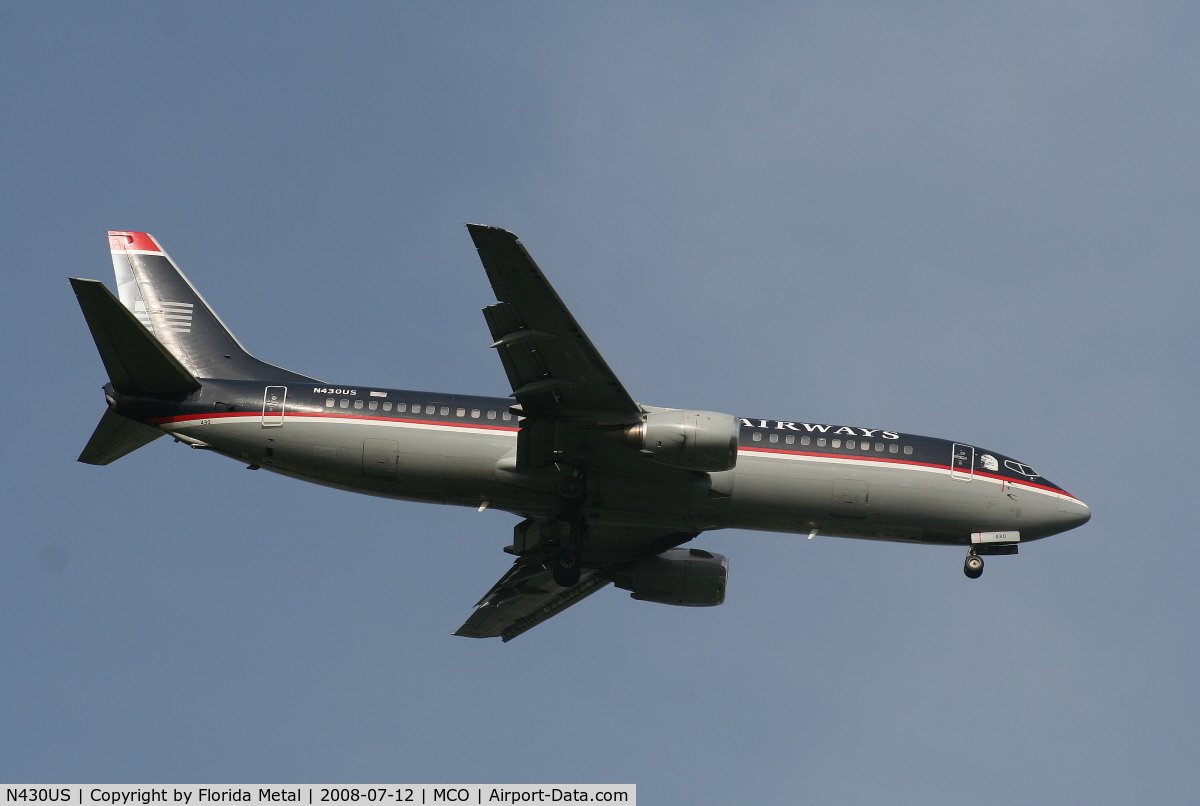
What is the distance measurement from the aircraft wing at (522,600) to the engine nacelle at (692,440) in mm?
A: 9827

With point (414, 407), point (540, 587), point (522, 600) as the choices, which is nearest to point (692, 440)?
point (414, 407)

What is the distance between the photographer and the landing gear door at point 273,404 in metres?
36.8

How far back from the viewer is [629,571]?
4288cm

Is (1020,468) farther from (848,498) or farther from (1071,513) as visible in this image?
(848,498)

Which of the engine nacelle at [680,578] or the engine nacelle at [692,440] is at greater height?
the engine nacelle at [692,440]

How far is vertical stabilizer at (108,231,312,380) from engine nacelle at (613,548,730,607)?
41.2ft

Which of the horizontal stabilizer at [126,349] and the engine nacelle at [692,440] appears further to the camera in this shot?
the engine nacelle at [692,440]

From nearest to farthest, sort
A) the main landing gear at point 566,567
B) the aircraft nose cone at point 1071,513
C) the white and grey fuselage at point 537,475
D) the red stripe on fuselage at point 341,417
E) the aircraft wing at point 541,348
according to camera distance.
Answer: the aircraft wing at point 541,348
the white and grey fuselage at point 537,475
the red stripe on fuselage at point 341,417
the aircraft nose cone at point 1071,513
the main landing gear at point 566,567

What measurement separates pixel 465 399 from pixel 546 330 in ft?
16.0

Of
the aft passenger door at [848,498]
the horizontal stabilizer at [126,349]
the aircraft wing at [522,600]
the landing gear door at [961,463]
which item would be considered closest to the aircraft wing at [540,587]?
the aircraft wing at [522,600]

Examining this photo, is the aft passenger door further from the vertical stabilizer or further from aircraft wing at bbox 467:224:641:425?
the vertical stabilizer

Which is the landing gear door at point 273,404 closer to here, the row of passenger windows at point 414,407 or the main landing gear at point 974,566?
the row of passenger windows at point 414,407

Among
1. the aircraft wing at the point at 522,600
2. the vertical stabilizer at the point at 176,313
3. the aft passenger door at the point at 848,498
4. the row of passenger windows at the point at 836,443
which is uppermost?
the vertical stabilizer at the point at 176,313

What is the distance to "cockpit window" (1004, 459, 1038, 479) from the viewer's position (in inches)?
1543
